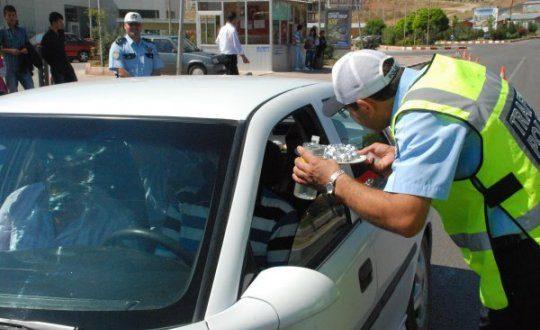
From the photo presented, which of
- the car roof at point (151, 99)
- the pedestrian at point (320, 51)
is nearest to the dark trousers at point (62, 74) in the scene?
the car roof at point (151, 99)

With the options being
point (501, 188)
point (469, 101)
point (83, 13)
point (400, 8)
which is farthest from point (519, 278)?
point (400, 8)

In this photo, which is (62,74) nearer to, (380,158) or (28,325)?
(380,158)

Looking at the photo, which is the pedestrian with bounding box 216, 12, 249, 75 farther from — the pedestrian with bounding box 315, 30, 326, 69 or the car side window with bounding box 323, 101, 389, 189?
the pedestrian with bounding box 315, 30, 326, 69

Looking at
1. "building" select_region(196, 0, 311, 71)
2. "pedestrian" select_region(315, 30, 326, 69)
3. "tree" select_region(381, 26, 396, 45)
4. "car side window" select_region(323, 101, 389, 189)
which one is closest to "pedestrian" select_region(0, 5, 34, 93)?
"car side window" select_region(323, 101, 389, 189)

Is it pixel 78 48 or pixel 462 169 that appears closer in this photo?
pixel 462 169

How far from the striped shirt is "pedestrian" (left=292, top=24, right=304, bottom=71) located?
21.5 meters

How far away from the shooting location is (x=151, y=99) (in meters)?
2.22

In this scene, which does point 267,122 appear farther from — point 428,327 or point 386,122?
point 428,327

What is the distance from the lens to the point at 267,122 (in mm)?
2098

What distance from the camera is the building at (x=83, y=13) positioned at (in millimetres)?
35487

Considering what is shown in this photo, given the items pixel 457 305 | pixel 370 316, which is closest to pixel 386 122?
pixel 370 316

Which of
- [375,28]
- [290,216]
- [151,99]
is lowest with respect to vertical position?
[290,216]

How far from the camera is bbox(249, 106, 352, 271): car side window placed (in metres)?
2.11

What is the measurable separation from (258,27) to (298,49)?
108 inches
